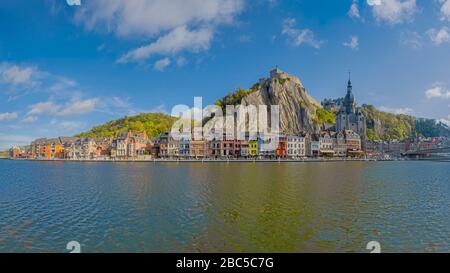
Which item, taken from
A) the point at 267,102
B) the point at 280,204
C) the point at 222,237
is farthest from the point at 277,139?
the point at 222,237

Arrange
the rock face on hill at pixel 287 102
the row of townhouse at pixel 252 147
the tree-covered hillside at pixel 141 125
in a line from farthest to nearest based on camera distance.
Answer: the rock face on hill at pixel 287 102 → the tree-covered hillside at pixel 141 125 → the row of townhouse at pixel 252 147

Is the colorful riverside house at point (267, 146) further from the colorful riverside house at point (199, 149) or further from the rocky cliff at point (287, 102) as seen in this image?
the rocky cliff at point (287, 102)

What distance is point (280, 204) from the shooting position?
1781 cm

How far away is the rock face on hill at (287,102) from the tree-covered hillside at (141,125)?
29.7m

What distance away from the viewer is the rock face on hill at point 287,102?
369 ft

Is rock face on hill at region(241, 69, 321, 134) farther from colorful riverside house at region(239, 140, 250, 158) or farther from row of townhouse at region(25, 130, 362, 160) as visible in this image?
colorful riverside house at region(239, 140, 250, 158)

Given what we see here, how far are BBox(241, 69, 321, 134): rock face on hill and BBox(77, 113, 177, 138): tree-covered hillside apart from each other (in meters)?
29.7

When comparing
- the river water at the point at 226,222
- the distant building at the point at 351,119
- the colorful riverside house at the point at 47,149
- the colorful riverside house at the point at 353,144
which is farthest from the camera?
the distant building at the point at 351,119

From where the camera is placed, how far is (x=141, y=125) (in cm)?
11244

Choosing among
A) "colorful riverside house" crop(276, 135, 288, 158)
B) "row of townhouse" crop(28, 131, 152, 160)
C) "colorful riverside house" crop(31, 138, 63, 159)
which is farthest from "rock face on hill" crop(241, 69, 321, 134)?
"colorful riverside house" crop(31, 138, 63, 159)

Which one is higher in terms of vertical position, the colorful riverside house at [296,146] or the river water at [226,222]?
the colorful riverside house at [296,146]

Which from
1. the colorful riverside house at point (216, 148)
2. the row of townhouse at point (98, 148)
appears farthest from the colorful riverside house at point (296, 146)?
the row of townhouse at point (98, 148)

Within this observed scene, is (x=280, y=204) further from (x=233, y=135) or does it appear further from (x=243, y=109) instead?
(x=243, y=109)

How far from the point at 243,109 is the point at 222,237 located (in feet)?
315
